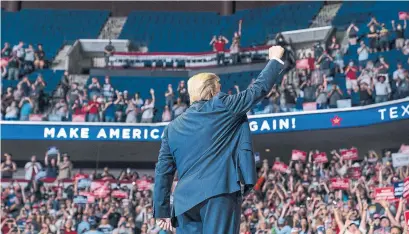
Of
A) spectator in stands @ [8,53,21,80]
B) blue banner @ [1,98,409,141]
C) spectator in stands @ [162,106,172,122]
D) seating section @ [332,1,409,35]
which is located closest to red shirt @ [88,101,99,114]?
blue banner @ [1,98,409,141]

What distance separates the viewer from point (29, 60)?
26.8m

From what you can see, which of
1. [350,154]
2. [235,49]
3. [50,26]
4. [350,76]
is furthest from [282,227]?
[50,26]

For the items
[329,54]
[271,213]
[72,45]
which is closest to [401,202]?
[271,213]

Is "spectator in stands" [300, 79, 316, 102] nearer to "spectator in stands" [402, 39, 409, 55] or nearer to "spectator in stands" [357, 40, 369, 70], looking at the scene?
"spectator in stands" [357, 40, 369, 70]

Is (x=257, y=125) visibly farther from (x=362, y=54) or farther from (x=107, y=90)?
(x=107, y=90)

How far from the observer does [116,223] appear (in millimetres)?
17812

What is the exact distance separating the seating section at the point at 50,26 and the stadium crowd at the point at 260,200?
8.91m

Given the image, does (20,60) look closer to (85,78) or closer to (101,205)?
(85,78)

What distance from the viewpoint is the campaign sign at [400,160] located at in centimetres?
1770

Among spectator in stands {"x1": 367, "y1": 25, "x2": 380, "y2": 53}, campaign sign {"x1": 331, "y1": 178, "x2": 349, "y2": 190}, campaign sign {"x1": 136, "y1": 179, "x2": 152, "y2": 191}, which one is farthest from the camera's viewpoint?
spectator in stands {"x1": 367, "y1": 25, "x2": 380, "y2": 53}

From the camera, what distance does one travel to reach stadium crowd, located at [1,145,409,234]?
14945 mm

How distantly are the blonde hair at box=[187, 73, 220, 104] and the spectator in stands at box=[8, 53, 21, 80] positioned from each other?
22.1 meters

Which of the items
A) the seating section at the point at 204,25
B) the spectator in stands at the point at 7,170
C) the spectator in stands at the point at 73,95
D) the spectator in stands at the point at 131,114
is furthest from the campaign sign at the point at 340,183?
the seating section at the point at 204,25

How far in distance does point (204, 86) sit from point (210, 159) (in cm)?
43
